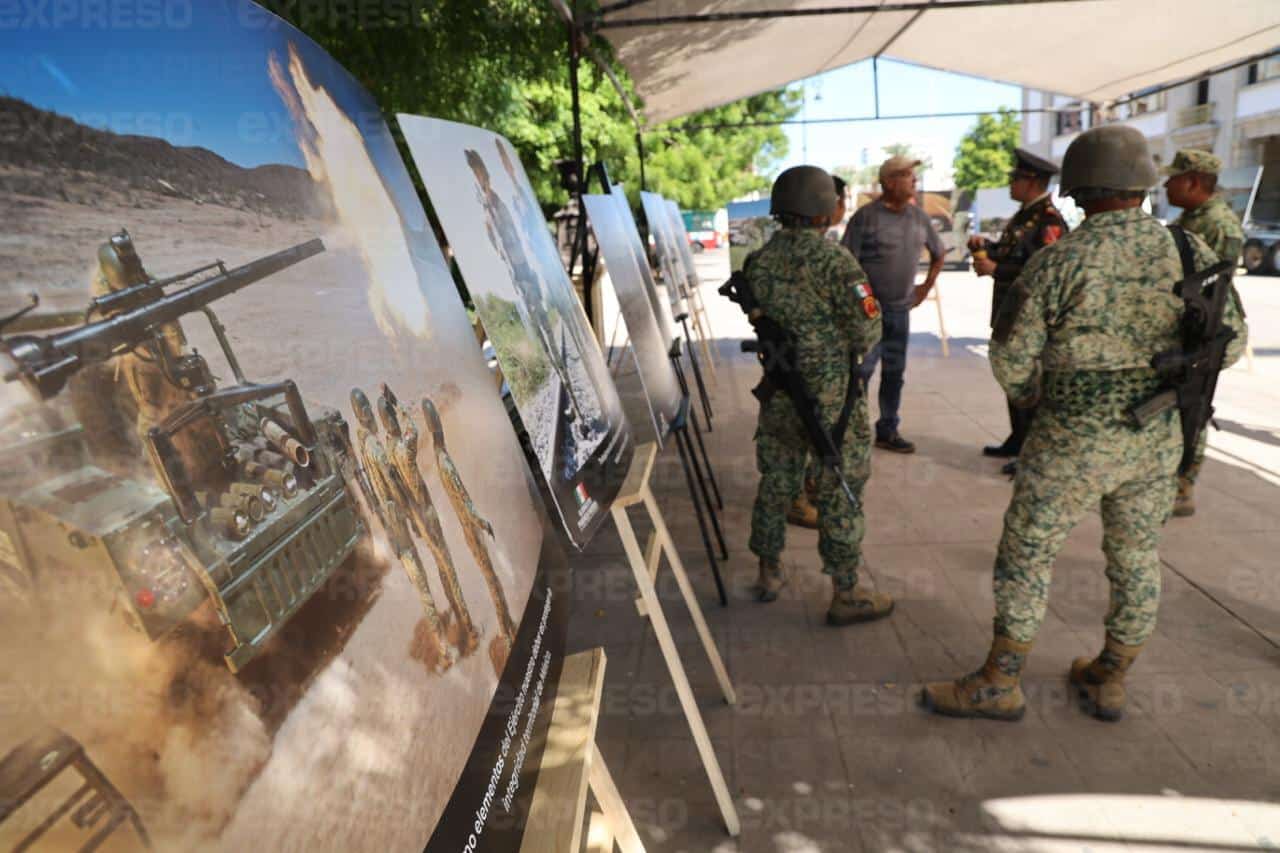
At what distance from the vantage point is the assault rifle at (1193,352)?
2.29 meters

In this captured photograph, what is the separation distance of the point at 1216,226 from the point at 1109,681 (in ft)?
8.71

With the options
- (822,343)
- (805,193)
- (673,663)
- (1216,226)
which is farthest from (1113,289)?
(1216,226)

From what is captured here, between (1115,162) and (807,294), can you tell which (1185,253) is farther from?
(807,294)

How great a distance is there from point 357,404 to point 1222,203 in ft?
15.7

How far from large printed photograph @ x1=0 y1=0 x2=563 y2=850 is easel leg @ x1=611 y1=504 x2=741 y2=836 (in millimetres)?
835

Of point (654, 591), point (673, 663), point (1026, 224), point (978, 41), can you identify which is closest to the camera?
point (673, 663)

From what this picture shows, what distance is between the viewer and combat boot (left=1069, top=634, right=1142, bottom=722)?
8.98ft

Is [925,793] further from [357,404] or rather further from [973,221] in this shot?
[973,221]

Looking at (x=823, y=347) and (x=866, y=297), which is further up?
(x=866, y=297)

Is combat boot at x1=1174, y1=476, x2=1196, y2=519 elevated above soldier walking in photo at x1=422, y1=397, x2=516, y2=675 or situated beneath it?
situated beneath

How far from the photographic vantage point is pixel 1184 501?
14.5 ft

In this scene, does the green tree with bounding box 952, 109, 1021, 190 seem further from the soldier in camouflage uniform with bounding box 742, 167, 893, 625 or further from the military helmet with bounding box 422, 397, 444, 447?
the military helmet with bounding box 422, 397, 444, 447

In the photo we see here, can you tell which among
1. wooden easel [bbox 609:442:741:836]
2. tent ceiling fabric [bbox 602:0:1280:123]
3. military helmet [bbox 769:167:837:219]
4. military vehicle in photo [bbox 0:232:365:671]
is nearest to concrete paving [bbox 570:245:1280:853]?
wooden easel [bbox 609:442:741:836]

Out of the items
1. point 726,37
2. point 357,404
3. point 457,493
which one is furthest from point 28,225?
point 726,37
